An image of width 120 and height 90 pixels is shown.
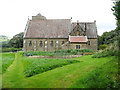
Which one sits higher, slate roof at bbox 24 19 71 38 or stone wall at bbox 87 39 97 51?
slate roof at bbox 24 19 71 38

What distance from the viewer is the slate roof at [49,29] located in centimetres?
4257

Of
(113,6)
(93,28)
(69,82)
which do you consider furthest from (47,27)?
(69,82)

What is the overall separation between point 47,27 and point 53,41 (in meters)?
5.34

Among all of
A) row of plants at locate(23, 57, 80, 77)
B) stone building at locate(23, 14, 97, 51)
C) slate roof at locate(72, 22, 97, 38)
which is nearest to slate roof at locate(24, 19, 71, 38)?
stone building at locate(23, 14, 97, 51)

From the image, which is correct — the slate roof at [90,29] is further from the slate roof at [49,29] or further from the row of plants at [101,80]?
the row of plants at [101,80]

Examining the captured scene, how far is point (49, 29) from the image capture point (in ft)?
144

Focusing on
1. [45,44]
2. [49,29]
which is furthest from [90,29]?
[45,44]

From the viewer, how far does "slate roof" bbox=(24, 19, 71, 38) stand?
42.6 metres

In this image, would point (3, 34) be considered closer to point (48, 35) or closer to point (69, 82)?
point (69, 82)

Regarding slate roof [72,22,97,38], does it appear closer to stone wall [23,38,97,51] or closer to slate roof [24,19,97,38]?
slate roof [24,19,97,38]

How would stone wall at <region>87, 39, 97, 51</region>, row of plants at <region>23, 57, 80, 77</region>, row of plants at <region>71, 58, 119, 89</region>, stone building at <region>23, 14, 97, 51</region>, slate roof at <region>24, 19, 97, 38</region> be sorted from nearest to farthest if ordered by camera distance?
row of plants at <region>71, 58, 119, 89</region> → row of plants at <region>23, 57, 80, 77</region> → stone wall at <region>87, 39, 97, 51</region> → stone building at <region>23, 14, 97, 51</region> → slate roof at <region>24, 19, 97, 38</region>

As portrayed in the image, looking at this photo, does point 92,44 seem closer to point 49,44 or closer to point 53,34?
point 53,34

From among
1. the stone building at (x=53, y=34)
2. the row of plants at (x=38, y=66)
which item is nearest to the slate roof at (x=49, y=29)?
the stone building at (x=53, y=34)

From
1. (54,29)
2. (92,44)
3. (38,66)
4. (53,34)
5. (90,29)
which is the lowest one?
(38,66)
